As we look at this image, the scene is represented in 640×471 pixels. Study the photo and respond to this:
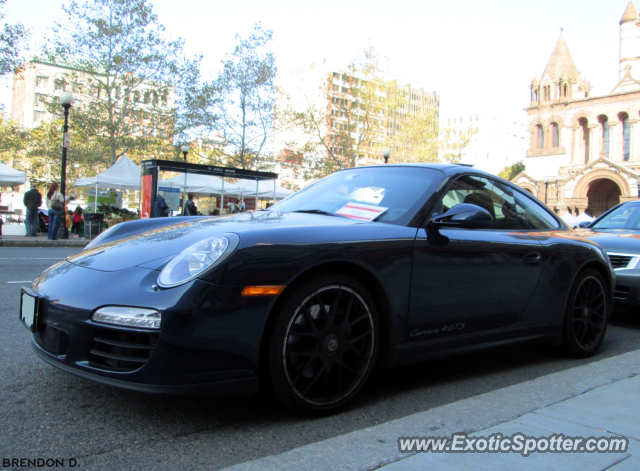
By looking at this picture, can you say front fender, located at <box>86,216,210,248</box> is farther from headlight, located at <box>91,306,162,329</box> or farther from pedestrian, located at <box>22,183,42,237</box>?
pedestrian, located at <box>22,183,42,237</box>

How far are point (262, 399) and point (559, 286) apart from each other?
7.82 feet

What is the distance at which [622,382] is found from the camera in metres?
3.03

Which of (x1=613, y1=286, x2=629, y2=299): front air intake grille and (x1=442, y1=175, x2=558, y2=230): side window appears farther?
(x1=613, y1=286, x2=629, y2=299): front air intake grille

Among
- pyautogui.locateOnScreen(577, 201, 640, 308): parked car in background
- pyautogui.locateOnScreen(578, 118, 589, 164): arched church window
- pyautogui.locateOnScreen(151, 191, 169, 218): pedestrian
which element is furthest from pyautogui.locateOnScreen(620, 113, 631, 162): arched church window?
pyautogui.locateOnScreen(577, 201, 640, 308): parked car in background

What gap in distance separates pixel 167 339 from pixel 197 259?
38 centimetres

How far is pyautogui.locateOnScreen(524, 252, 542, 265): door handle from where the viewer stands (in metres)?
3.48

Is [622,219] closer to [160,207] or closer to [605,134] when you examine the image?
[160,207]

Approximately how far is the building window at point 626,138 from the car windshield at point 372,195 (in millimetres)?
66328

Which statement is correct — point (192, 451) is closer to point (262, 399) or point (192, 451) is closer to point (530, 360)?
point (262, 399)

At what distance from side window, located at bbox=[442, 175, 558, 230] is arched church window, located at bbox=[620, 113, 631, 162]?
65.5 m

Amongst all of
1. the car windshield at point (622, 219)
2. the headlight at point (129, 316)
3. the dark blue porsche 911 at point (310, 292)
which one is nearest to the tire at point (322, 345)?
the dark blue porsche 911 at point (310, 292)

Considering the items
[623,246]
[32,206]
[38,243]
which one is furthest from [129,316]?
[32,206]

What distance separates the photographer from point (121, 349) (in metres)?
2.18

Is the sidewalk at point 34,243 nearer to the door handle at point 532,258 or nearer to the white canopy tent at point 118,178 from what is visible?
the white canopy tent at point 118,178
